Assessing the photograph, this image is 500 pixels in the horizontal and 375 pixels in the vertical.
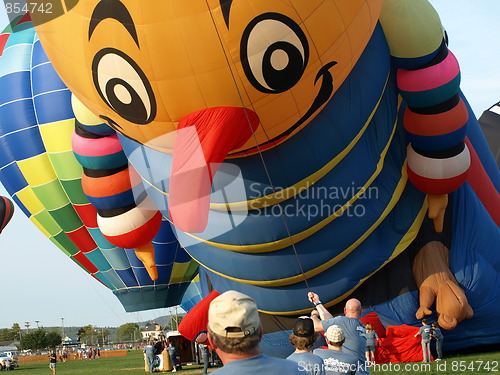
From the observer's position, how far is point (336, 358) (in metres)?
3.56

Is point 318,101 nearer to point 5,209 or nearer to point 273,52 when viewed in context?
point 273,52

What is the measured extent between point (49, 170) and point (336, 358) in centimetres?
953

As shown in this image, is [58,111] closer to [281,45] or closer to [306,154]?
[306,154]

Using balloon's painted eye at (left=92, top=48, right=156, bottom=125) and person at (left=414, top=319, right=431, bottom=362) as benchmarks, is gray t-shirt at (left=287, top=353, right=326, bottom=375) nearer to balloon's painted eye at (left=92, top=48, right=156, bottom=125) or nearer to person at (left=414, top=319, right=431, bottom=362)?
balloon's painted eye at (left=92, top=48, right=156, bottom=125)

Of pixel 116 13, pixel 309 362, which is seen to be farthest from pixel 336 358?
pixel 116 13

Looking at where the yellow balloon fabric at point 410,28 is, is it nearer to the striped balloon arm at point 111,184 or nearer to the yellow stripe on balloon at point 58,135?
the striped balloon arm at point 111,184

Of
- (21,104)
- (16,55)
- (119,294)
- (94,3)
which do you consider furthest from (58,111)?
(94,3)

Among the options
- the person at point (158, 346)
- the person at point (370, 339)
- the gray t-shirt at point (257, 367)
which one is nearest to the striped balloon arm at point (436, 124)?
the person at point (370, 339)

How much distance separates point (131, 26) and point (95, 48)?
1.21 ft

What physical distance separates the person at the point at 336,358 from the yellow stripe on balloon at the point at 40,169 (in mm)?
9444

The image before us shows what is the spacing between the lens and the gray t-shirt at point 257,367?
6.73ft

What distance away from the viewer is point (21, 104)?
11953mm

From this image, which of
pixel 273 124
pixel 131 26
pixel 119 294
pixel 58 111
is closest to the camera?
pixel 131 26

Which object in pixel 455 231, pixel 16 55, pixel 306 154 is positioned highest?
pixel 16 55
